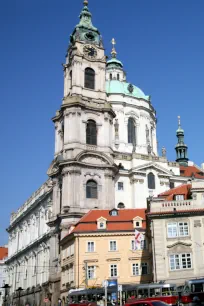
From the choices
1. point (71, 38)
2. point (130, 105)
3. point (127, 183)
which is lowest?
point (127, 183)

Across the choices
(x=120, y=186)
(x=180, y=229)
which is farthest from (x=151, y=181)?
(x=180, y=229)

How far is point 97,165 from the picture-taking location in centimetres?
6372

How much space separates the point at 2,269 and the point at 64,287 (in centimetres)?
6433

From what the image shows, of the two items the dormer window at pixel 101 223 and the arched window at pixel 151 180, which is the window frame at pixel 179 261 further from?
the arched window at pixel 151 180

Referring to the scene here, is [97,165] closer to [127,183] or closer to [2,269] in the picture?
[127,183]

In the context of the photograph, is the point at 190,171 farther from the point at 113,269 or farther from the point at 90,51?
the point at 113,269

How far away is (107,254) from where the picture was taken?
164 ft

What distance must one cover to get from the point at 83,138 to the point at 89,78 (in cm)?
1103

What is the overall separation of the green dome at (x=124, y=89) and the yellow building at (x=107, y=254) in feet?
114

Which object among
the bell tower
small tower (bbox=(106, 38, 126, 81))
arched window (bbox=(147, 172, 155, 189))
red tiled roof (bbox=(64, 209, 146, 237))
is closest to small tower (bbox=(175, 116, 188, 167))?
small tower (bbox=(106, 38, 126, 81))

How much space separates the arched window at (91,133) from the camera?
6622cm

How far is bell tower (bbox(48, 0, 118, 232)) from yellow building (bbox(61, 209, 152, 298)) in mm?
8171

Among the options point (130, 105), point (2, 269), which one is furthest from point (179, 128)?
point (2, 269)

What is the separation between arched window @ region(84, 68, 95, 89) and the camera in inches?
2771
